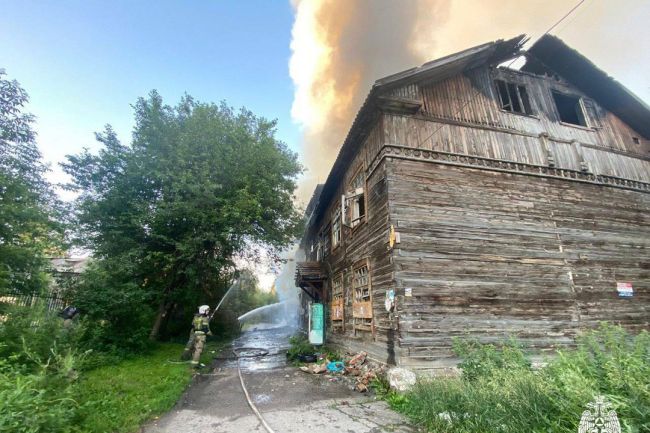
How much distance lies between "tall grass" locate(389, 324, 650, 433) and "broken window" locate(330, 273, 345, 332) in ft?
24.3

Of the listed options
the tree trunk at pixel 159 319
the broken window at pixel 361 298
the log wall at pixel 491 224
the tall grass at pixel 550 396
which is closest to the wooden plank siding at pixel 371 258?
the log wall at pixel 491 224

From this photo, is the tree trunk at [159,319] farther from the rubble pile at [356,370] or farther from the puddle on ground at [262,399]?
A: the puddle on ground at [262,399]

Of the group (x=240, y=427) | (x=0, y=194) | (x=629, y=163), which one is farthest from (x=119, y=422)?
(x=629, y=163)

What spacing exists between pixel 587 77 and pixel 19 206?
20.1 metres

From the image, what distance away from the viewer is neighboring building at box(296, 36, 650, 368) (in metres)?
8.36

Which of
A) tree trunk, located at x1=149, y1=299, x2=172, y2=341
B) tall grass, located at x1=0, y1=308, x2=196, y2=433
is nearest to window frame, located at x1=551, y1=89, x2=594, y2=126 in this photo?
tall grass, located at x1=0, y1=308, x2=196, y2=433

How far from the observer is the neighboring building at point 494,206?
27.4 ft

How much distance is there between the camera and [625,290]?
9.91 m

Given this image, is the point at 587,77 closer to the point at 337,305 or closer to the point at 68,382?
the point at 337,305

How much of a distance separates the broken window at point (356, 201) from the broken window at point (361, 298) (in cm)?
185

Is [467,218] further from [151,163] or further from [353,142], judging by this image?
[151,163]

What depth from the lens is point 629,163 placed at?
11.9 m

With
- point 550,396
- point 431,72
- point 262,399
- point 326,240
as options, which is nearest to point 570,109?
point 431,72

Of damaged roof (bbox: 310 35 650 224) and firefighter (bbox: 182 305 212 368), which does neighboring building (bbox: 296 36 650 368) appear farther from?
firefighter (bbox: 182 305 212 368)
